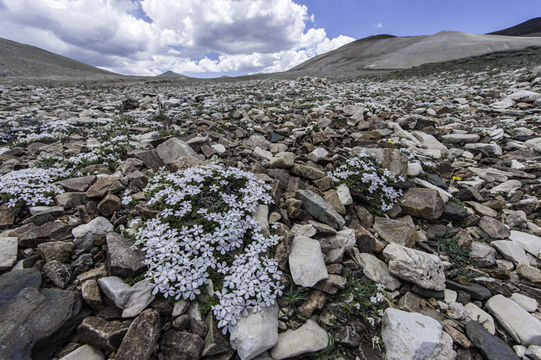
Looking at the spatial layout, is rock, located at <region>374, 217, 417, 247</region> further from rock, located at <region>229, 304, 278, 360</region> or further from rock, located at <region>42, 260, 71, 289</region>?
Answer: rock, located at <region>42, 260, 71, 289</region>

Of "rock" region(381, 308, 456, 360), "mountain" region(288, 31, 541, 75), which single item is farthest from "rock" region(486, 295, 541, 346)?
"mountain" region(288, 31, 541, 75)

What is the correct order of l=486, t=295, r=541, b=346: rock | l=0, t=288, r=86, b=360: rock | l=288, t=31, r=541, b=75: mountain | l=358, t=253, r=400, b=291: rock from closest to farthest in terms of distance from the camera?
l=0, t=288, r=86, b=360: rock < l=486, t=295, r=541, b=346: rock < l=358, t=253, r=400, b=291: rock < l=288, t=31, r=541, b=75: mountain

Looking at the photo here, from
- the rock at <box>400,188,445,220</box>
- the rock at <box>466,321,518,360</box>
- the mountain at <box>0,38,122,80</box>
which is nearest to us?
the rock at <box>466,321,518,360</box>

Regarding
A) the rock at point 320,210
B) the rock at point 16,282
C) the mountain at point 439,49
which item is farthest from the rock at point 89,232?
the mountain at point 439,49

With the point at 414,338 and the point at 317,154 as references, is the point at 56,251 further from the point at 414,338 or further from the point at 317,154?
the point at 317,154

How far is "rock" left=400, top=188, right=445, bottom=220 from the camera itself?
4.40m

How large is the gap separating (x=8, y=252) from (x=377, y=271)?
14.8 ft

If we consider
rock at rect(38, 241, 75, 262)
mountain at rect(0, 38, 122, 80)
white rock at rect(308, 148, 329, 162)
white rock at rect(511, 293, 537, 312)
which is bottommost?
white rock at rect(511, 293, 537, 312)

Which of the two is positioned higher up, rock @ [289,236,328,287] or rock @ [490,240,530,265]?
rock @ [289,236,328,287]

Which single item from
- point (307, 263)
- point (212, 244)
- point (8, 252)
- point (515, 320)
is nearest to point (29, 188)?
point (8, 252)

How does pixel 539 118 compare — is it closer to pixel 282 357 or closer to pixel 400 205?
pixel 400 205

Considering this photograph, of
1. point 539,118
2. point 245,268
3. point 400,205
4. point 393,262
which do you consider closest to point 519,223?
point 400,205

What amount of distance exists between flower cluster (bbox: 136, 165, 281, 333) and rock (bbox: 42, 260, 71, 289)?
2.47ft

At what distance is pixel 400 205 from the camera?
4.68 m
